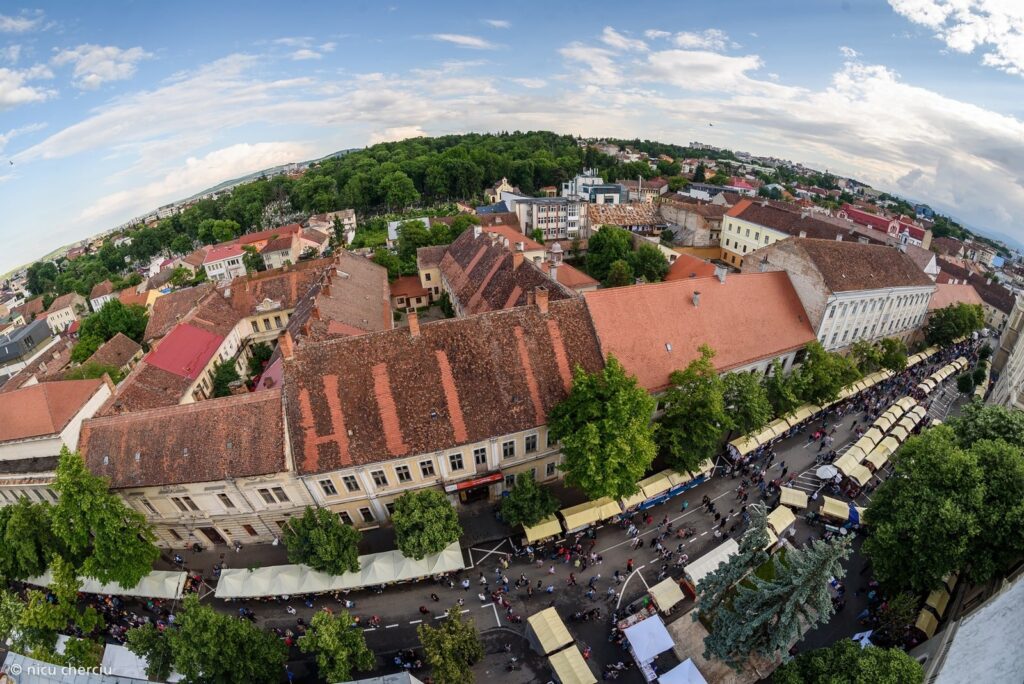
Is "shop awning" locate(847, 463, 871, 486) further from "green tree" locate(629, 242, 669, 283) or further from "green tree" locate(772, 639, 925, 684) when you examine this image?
"green tree" locate(629, 242, 669, 283)

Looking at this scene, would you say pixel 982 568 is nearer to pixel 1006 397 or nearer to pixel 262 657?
pixel 1006 397

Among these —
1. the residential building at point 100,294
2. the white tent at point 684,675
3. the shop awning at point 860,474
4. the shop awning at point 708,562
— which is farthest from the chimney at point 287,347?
the residential building at point 100,294

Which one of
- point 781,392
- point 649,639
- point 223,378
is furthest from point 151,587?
point 781,392

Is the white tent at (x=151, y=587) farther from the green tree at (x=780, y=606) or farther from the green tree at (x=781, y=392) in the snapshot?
the green tree at (x=781, y=392)

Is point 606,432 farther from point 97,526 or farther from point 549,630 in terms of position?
point 97,526

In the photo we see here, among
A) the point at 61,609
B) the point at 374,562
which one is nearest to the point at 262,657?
the point at 374,562

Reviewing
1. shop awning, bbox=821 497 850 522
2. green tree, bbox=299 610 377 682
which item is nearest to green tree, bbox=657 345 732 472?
shop awning, bbox=821 497 850 522
